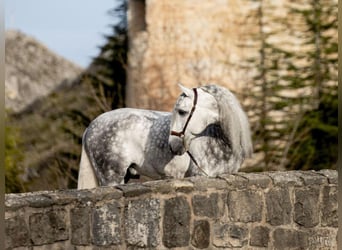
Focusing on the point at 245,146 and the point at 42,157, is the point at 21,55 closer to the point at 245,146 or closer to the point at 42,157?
the point at 42,157

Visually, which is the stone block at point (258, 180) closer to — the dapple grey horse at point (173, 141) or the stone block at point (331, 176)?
the stone block at point (331, 176)

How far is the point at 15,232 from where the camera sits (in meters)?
6.34

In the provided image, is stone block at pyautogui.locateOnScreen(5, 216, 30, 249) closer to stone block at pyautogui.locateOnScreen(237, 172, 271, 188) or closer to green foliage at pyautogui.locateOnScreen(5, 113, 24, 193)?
stone block at pyautogui.locateOnScreen(237, 172, 271, 188)

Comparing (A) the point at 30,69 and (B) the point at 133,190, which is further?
(A) the point at 30,69

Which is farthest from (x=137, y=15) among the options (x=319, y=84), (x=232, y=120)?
(x=232, y=120)

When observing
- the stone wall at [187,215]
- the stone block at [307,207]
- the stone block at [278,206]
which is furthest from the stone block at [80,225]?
the stone block at [307,207]

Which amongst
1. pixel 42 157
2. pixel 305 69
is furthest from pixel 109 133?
pixel 42 157

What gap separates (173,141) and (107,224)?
221 cm

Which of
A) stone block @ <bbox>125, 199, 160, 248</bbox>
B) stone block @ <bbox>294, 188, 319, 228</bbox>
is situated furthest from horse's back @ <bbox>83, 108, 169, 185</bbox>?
stone block @ <bbox>125, 199, 160, 248</bbox>

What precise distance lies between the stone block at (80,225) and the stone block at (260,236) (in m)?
1.50

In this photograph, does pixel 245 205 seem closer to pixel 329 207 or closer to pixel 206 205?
pixel 206 205

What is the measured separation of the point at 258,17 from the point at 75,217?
43.1 ft

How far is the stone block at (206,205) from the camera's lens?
743 centimetres

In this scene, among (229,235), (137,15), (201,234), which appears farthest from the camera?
(137,15)
